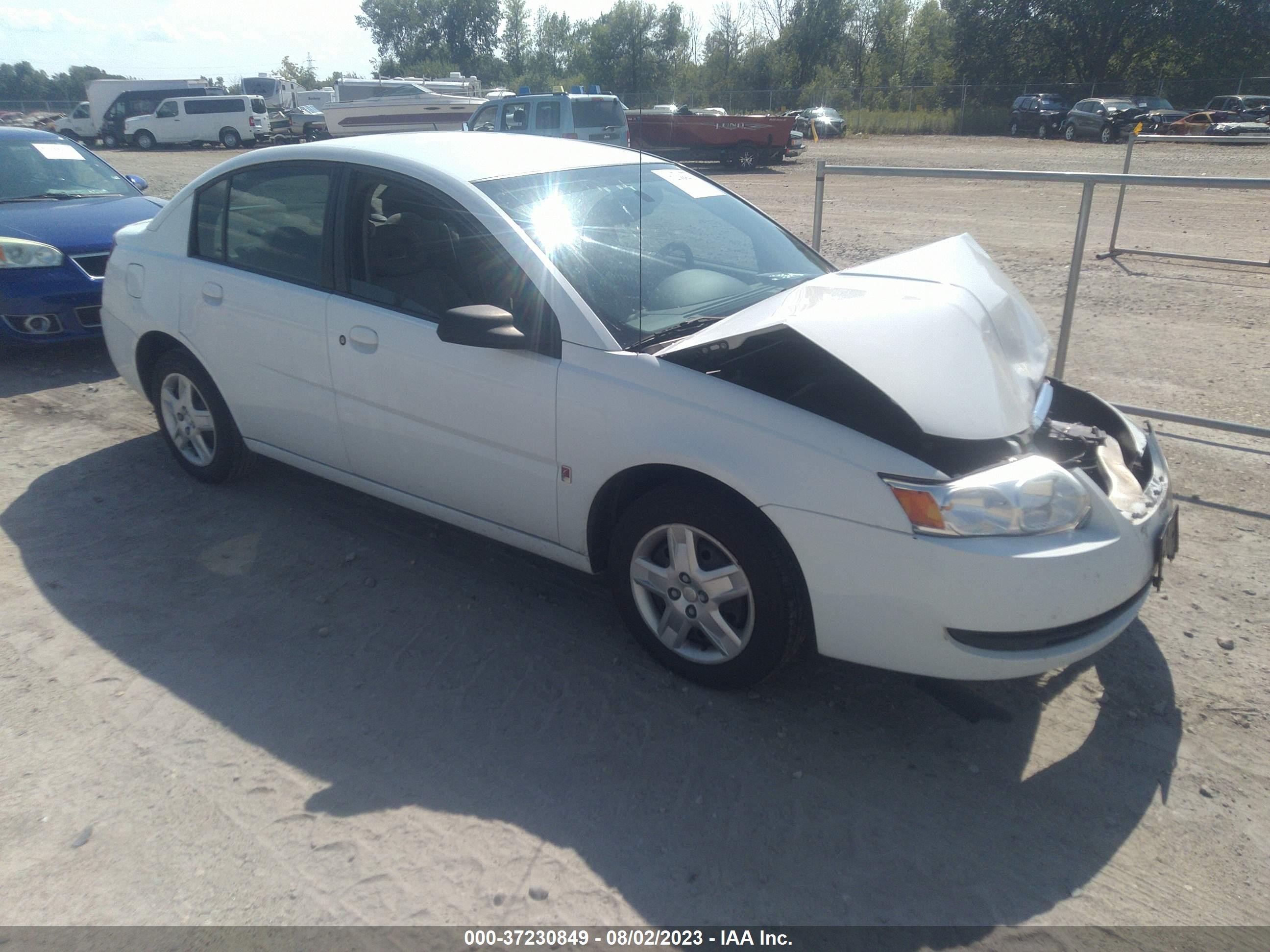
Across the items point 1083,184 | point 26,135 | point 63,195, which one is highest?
point 26,135

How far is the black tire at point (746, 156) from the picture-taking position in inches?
1006

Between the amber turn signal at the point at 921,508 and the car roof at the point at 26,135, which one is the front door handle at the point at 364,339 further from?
the car roof at the point at 26,135

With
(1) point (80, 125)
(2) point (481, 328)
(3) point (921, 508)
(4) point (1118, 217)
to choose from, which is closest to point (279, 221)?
(2) point (481, 328)

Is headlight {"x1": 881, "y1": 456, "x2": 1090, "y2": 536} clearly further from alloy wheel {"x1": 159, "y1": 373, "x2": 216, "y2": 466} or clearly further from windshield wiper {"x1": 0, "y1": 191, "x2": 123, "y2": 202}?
windshield wiper {"x1": 0, "y1": 191, "x2": 123, "y2": 202}

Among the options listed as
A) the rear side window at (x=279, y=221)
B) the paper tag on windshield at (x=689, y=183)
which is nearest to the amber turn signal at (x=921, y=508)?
the paper tag on windshield at (x=689, y=183)

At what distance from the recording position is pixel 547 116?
67.4ft

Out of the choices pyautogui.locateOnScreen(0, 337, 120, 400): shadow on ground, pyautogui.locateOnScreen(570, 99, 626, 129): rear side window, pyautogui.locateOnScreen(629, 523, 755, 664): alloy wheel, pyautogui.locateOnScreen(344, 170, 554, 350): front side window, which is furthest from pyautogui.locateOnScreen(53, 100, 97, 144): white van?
pyautogui.locateOnScreen(629, 523, 755, 664): alloy wheel

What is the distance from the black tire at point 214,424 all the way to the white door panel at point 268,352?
4.9 inches

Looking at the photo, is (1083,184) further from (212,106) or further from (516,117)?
(212,106)

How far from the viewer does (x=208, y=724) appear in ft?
10.5

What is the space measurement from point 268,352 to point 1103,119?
4036cm

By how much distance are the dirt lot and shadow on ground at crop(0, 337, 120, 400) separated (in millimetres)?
2390

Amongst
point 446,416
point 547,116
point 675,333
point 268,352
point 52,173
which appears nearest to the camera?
point 675,333

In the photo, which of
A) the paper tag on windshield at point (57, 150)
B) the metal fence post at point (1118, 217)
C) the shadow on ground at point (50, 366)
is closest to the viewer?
the shadow on ground at point (50, 366)
